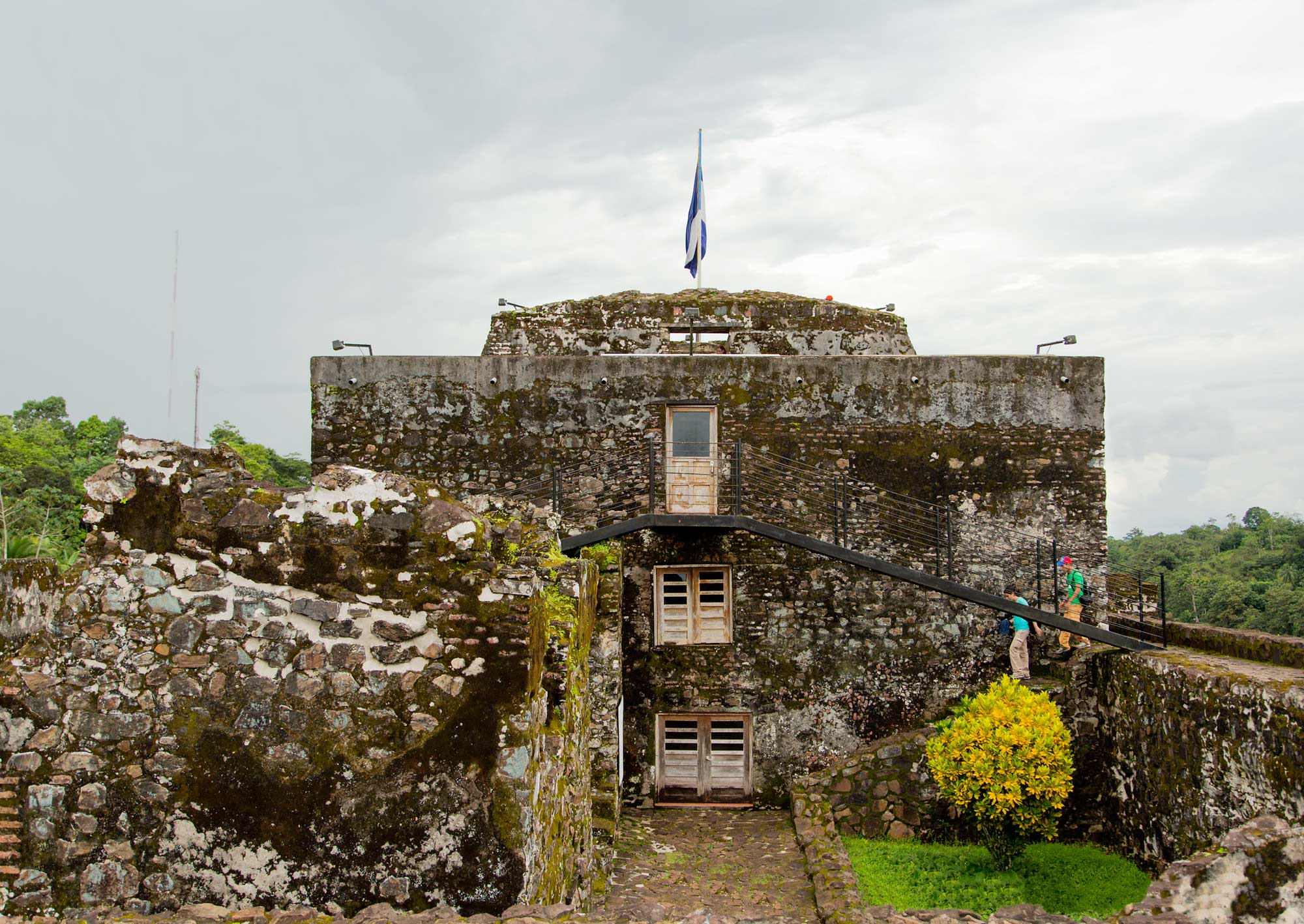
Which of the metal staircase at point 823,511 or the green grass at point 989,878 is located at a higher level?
the metal staircase at point 823,511

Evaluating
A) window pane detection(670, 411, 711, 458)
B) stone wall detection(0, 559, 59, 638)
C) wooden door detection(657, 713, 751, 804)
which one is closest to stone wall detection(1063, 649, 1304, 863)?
wooden door detection(657, 713, 751, 804)

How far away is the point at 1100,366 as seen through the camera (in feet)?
41.5

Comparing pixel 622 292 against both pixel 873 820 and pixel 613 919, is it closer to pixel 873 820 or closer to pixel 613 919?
pixel 873 820

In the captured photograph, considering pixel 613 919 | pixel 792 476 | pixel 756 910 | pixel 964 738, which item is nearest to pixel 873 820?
pixel 964 738

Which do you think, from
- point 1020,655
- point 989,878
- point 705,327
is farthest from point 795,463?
point 989,878

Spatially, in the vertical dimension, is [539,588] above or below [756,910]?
above

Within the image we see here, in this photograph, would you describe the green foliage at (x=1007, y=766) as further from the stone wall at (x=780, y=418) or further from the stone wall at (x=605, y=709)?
the stone wall at (x=605, y=709)

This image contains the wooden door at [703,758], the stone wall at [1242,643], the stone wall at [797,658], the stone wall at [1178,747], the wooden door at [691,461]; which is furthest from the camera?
the wooden door at [691,461]

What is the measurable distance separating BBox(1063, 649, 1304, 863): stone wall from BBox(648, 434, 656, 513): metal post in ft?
17.9

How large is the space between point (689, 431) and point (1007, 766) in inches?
215

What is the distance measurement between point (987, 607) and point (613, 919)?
344 inches

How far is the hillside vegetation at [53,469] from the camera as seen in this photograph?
26.2m

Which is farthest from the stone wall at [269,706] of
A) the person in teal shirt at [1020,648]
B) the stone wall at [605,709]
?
the person in teal shirt at [1020,648]

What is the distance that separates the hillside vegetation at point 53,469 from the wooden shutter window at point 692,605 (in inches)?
432
